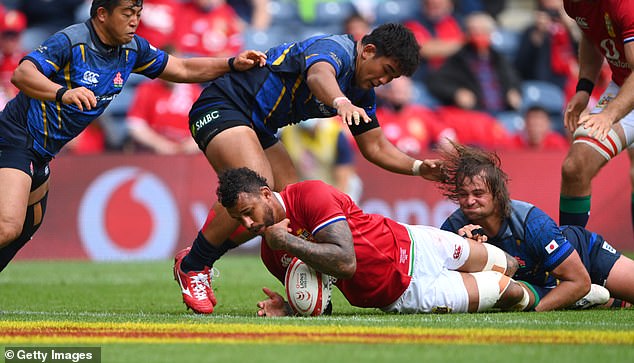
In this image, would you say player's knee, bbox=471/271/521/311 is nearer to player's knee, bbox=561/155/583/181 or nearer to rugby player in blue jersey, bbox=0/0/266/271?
player's knee, bbox=561/155/583/181

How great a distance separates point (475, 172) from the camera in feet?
23.7

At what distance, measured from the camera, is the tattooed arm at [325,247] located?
6340 mm

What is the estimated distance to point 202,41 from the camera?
15.5 m

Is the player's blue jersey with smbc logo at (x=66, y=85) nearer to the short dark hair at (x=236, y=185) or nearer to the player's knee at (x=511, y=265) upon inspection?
the short dark hair at (x=236, y=185)

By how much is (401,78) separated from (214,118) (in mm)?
7986

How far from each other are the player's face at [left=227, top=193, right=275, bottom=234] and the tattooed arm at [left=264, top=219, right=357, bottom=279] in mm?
56

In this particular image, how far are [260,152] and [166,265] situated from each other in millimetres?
5487

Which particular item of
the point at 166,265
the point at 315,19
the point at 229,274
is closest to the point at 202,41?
the point at 315,19

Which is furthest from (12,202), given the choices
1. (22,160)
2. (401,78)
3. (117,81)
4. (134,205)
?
(401,78)

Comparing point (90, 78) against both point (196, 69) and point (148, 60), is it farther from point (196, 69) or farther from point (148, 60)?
point (196, 69)

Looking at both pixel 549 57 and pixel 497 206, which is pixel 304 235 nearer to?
pixel 497 206

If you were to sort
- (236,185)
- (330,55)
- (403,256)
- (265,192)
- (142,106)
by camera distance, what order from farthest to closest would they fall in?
(142,106)
(330,55)
(403,256)
(265,192)
(236,185)

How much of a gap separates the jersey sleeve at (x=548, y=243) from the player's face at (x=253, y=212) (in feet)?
6.25

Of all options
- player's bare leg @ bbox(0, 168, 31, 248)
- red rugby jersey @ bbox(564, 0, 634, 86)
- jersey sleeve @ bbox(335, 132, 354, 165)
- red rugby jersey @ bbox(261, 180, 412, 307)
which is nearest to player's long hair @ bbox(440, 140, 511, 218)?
red rugby jersey @ bbox(261, 180, 412, 307)
